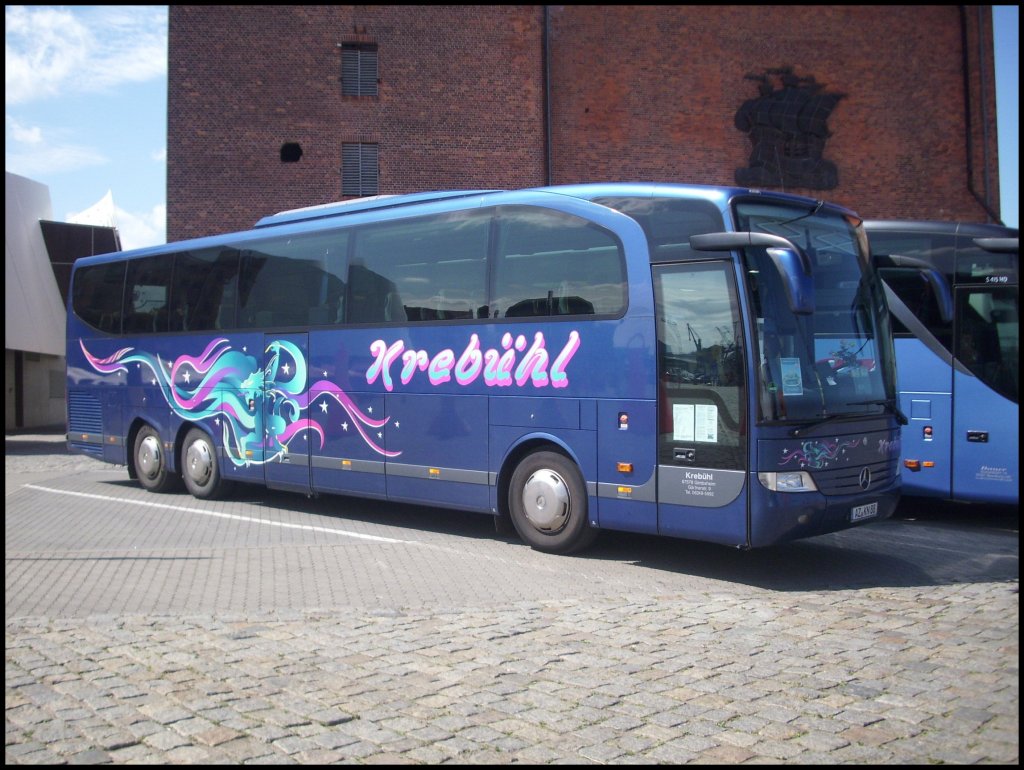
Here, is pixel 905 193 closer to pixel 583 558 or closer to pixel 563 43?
pixel 563 43

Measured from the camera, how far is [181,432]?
49.1ft

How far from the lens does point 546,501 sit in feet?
32.3

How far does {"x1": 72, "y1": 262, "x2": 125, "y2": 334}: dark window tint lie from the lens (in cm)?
1614

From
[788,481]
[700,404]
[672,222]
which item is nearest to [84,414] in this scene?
[672,222]

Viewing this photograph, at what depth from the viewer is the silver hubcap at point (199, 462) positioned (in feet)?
47.5

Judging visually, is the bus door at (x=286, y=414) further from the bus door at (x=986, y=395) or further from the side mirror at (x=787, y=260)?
the bus door at (x=986, y=395)

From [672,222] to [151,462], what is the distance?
9745 millimetres

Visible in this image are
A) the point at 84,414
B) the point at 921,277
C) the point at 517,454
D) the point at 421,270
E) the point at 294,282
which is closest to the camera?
the point at 517,454

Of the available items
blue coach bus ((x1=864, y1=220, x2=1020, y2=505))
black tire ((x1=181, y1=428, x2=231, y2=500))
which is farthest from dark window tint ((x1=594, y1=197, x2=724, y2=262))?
black tire ((x1=181, y1=428, x2=231, y2=500))

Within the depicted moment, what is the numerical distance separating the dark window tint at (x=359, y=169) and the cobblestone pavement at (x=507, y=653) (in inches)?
804

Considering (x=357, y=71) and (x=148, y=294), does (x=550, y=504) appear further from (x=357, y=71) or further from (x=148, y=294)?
(x=357, y=71)

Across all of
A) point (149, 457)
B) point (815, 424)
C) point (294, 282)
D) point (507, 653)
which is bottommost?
point (507, 653)

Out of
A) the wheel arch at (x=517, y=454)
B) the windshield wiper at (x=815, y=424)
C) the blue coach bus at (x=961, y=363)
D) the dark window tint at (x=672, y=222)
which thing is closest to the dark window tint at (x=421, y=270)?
the wheel arch at (x=517, y=454)

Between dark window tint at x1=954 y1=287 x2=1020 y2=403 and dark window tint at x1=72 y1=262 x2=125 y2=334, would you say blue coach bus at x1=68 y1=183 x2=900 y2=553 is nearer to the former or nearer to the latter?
dark window tint at x1=72 y1=262 x2=125 y2=334
